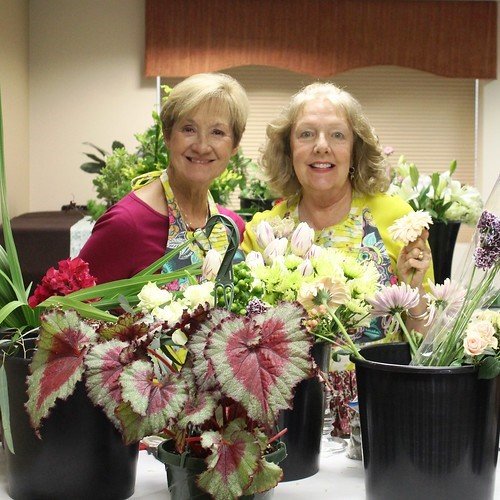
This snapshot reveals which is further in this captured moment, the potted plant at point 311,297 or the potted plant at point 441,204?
the potted plant at point 441,204

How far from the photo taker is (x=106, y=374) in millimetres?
857

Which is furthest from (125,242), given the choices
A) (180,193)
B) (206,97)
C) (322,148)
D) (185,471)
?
(185,471)

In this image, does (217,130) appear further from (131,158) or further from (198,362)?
(198,362)

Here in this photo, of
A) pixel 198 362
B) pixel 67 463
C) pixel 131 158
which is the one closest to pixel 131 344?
pixel 198 362

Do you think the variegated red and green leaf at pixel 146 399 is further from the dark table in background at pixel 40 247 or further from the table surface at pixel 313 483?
the dark table in background at pixel 40 247

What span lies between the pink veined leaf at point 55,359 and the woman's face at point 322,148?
1154 millimetres

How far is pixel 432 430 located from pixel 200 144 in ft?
4.25

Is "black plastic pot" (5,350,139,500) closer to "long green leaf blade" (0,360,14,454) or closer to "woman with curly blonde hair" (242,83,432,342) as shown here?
"long green leaf blade" (0,360,14,454)

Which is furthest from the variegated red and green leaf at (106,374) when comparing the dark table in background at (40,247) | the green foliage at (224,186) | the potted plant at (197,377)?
the dark table in background at (40,247)

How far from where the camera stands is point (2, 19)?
555cm

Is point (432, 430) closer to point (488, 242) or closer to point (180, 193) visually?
point (488, 242)

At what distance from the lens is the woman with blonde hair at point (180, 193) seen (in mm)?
2004

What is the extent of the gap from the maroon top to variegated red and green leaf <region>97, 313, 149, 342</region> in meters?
1.09

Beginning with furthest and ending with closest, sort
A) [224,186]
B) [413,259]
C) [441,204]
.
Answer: [224,186] → [441,204] → [413,259]
